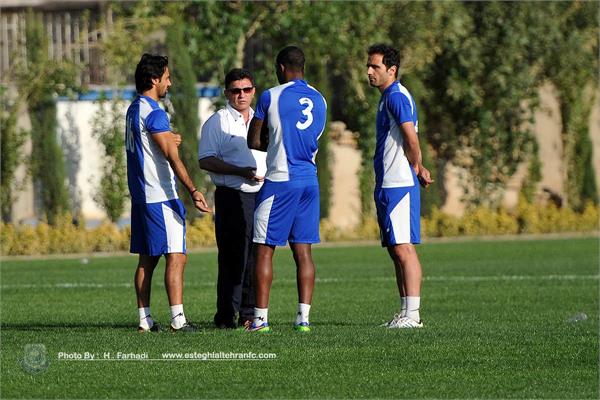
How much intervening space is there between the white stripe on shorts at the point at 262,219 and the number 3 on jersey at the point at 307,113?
602 mm

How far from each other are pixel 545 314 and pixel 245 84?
3722 mm

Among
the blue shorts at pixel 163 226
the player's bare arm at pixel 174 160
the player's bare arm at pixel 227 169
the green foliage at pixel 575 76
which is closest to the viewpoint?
the player's bare arm at pixel 174 160

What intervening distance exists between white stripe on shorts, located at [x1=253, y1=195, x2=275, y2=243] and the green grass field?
774 mm

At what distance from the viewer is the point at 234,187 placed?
12641mm

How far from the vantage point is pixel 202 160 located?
12617 millimetres

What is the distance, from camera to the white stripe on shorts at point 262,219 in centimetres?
1183

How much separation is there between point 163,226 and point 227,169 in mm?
914

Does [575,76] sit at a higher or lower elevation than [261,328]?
higher

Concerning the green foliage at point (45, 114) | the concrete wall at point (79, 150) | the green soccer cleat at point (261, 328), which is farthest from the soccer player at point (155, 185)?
the concrete wall at point (79, 150)

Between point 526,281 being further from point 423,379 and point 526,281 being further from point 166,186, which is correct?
point 423,379

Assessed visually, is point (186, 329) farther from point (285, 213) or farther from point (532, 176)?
point (532, 176)

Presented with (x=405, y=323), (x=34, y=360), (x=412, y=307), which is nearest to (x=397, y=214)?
(x=412, y=307)

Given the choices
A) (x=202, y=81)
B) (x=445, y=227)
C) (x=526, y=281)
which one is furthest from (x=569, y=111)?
(x=526, y=281)

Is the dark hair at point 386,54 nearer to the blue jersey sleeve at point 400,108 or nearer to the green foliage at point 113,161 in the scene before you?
the blue jersey sleeve at point 400,108
